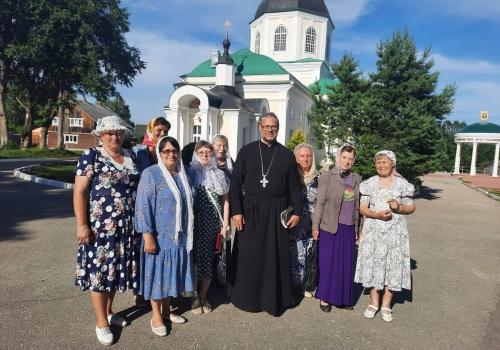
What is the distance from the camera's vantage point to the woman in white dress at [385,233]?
3.47m

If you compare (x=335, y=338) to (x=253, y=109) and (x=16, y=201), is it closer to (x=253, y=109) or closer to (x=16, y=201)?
(x=16, y=201)

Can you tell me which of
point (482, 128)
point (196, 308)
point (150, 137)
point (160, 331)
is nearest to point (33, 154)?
point (150, 137)

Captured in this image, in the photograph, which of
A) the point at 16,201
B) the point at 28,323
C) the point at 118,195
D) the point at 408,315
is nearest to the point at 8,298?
the point at 28,323

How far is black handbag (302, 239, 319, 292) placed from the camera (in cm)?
380

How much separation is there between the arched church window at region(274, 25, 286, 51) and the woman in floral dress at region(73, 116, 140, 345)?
30382 millimetres

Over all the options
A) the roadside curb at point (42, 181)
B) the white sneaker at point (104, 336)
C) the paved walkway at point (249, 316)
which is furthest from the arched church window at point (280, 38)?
the white sneaker at point (104, 336)

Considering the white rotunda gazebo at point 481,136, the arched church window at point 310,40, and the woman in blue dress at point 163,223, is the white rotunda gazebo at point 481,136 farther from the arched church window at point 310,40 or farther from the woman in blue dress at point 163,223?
the woman in blue dress at point 163,223

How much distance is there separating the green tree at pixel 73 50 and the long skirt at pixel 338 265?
24.0m

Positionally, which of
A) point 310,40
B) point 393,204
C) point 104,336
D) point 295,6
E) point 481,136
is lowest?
point 104,336

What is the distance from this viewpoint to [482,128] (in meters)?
33.4

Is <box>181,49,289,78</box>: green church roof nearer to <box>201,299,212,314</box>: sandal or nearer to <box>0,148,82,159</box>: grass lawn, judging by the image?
<box>0,148,82,159</box>: grass lawn

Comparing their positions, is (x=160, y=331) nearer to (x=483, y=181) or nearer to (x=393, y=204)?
(x=393, y=204)

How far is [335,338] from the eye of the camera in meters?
3.18

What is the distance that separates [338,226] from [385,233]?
1.56 ft
